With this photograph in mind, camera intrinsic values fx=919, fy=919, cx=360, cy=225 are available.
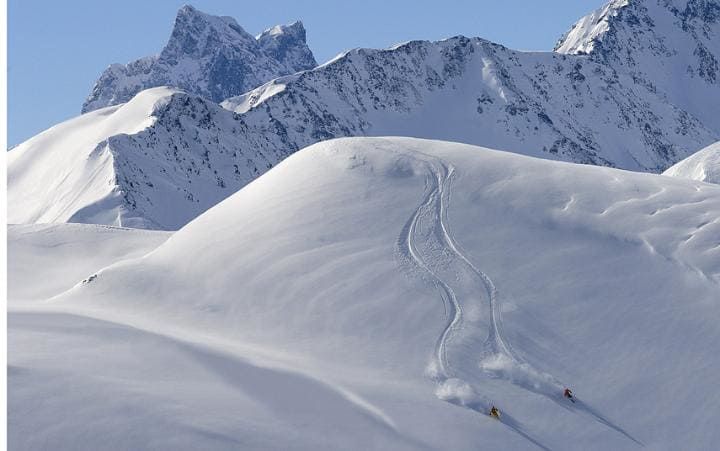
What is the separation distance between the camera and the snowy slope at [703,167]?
70938 millimetres

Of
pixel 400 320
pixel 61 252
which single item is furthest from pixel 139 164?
pixel 400 320

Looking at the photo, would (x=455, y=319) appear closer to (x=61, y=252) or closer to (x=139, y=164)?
(x=61, y=252)

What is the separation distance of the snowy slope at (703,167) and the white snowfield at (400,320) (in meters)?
26.9

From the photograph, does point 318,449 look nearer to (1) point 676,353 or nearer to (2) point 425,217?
(1) point 676,353

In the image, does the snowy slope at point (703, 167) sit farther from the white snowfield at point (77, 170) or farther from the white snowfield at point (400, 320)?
the white snowfield at point (77, 170)

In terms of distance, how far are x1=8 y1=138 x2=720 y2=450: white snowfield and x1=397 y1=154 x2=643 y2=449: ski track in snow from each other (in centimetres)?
9

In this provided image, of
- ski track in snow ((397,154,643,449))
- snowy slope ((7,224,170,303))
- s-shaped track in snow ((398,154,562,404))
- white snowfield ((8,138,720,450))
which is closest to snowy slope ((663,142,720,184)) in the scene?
white snowfield ((8,138,720,450))

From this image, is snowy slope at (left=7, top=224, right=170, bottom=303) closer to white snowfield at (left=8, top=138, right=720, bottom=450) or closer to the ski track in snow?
white snowfield at (left=8, top=138, right=720, bottom=450)

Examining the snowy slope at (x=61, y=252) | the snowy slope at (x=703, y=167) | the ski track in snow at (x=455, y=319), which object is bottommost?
the snowy slope at (x=703, y=167)

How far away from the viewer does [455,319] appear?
34.9 m

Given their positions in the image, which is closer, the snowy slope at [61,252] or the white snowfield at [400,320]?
the white snowfield at [400,320]

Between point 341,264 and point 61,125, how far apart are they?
5095 inches

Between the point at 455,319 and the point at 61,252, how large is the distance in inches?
1277

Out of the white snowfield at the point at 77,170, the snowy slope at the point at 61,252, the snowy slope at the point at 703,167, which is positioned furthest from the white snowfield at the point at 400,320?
the white snowfield at the point at 77,170
